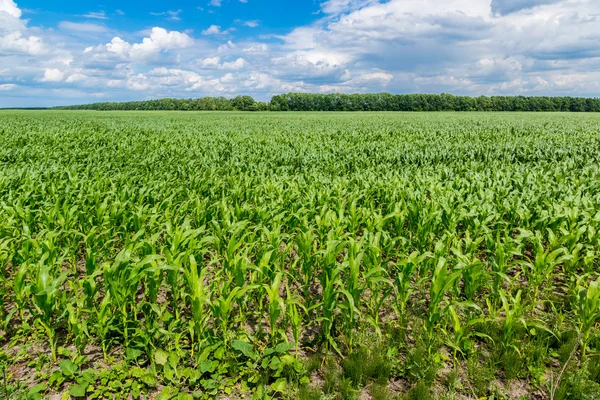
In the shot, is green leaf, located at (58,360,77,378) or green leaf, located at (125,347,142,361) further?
green leaf, located at (125,347,142,361)

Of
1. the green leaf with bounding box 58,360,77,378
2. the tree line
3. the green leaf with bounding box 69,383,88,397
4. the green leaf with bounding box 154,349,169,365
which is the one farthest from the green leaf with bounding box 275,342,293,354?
the tree line

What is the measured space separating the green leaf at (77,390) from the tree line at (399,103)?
113935 millimetres

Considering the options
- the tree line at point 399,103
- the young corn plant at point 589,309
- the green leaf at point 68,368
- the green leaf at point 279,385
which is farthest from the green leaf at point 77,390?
the tree line at point 399,103

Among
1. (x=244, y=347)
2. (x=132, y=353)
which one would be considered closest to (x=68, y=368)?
(x=132, y=353)

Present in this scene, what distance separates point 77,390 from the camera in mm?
2855

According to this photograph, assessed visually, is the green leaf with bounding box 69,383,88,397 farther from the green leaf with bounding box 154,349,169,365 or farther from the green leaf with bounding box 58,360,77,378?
the green leaf with bounding box 154,349,169,365

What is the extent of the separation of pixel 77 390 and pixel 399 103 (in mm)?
119715

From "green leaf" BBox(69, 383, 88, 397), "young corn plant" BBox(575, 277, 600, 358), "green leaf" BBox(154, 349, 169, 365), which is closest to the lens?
"green leaf" BBox(69, 383, 88, 397)

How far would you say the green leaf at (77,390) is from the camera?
9.24 ft

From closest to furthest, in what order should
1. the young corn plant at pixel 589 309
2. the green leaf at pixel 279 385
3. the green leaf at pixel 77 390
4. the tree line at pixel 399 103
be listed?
the green leaf at pixel 77 390
the green leaf at pixel 279 385
the young corn plant at pixel 589 309
the tree line at pixel 399 103

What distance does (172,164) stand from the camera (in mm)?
11852

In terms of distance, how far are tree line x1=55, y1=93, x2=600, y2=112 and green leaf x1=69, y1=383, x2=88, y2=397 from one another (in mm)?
113935

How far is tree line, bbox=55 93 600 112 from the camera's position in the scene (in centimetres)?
10712

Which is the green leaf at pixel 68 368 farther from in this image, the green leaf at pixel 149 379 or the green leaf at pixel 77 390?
the green leaf at pixel 149 379
